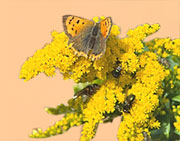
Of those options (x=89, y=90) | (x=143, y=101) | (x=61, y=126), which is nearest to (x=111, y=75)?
(x=89, y=90)

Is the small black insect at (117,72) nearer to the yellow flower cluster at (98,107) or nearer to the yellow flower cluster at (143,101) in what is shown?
the yellow flower cluster at (98,107)

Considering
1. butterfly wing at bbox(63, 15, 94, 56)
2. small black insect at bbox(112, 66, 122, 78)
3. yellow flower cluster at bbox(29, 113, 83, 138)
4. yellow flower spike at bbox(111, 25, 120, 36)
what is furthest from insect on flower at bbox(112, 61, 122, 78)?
yellow flower cluster at bbox(29, 113, 83, 138)

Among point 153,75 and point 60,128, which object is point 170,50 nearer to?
point 153,75

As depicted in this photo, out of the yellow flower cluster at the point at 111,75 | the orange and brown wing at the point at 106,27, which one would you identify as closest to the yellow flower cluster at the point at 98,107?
the yellow flower cluster at the point at 111,75

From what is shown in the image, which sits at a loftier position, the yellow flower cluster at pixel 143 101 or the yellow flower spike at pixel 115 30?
the yellow flower spike at pixel 115 30

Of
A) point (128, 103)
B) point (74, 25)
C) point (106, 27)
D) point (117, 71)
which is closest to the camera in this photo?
point (106, 27)

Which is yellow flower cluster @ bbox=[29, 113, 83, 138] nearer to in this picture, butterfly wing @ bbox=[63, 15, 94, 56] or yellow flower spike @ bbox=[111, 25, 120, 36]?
butterfly wing @ bbox=[63, 15, 94, 56]

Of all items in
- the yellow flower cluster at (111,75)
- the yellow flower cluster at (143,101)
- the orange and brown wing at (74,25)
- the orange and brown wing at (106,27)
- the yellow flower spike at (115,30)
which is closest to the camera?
the orange and brown wing at (106,27)

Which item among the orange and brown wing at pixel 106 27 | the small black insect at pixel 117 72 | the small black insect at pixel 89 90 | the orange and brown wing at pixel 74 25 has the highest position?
the orange and brown wing at pixel 74 25

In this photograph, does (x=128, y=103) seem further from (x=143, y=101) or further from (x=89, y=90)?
(x=89, y=90)
